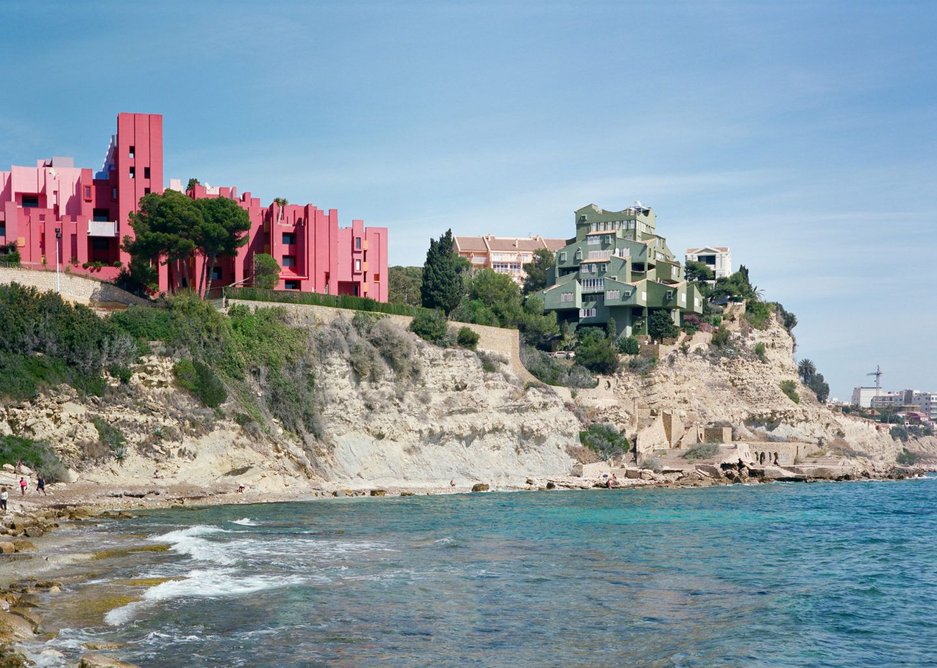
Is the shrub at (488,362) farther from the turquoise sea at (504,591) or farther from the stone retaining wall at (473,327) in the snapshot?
the turquoise sea at (504,591)

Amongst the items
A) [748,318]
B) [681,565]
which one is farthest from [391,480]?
[748,318]

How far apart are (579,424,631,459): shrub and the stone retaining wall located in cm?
501

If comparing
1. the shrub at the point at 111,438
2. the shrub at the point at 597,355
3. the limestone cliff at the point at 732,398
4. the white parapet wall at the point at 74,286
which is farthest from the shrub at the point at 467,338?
the shrub at the point at 111,438

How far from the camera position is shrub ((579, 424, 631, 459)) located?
68.1 m

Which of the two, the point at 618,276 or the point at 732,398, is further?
the point at 618,276

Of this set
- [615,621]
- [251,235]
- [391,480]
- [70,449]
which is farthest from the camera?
[251,235]

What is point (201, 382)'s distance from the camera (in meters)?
52.0

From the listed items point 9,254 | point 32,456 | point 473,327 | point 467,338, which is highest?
point 9,254

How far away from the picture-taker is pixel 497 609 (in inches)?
890

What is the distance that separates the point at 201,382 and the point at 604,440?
27.9 meters

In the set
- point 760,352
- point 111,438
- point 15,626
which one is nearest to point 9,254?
point 111,438

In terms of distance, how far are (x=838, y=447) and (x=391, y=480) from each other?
47101 mm

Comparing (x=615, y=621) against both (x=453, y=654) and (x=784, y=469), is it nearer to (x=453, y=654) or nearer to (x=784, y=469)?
(x=453, y=654)

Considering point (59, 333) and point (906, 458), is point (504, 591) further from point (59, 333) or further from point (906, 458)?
point (906, 458)
